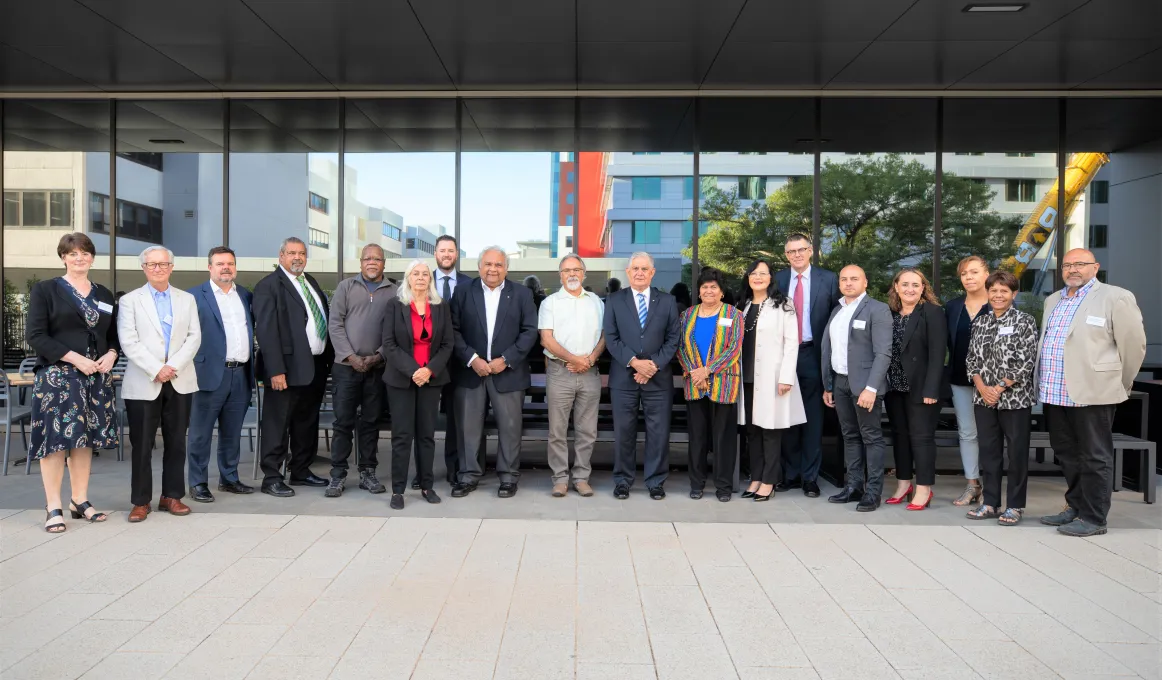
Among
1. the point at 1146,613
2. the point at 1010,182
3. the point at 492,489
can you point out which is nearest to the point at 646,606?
the point at 1146,613

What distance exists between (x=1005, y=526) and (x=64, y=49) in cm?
804

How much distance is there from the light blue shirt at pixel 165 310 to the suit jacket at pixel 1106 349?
18.3 ft

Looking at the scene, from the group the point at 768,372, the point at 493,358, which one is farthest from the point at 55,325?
the point at 768,372

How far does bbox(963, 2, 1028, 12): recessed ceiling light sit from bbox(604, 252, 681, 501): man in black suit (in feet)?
9.37

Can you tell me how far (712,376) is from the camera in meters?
5.51

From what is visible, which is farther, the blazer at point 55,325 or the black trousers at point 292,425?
the black trousers at point 292,425

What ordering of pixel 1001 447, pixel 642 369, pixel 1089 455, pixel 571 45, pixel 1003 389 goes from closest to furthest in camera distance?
pixel 1089 455 < pixel 1003 389 < pixel 1001 447 < pixel 642 369 < pixel 571 45

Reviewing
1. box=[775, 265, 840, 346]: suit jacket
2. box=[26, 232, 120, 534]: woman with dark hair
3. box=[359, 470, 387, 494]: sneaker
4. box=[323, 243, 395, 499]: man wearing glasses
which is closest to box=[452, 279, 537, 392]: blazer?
box=[323, 243, 395, 499]: man wearing glasses

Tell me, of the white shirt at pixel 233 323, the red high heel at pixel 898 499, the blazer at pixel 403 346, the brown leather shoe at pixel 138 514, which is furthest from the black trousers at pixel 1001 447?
the brown leather shoe at pixel 138 514

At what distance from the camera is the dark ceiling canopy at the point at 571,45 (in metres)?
5.62

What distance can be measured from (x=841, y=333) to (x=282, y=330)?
392 cm

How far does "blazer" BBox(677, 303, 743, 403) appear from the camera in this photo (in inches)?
215

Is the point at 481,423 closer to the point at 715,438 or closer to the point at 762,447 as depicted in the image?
the point at 715,438

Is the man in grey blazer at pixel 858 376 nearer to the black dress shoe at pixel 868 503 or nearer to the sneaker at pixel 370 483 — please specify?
the black dress shoe at pixel 868 503
